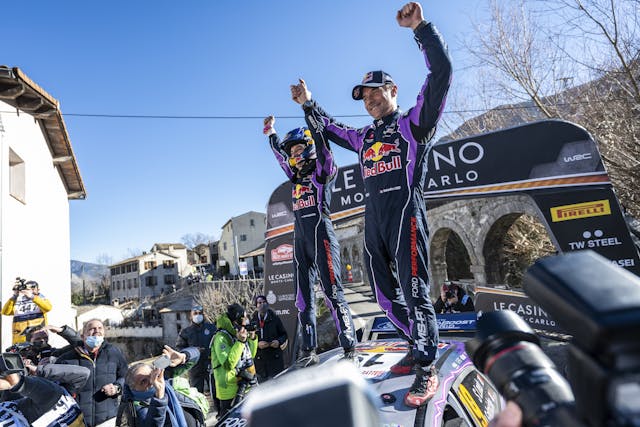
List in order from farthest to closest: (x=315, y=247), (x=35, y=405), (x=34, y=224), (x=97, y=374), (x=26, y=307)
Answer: (x=34, y=224)
(x=26, y=307)
(x=97, y=374)
(x=315, y=247)
(x=35, y=405)

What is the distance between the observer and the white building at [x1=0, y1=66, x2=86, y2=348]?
10191 millimetres

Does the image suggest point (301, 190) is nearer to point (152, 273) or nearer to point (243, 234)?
point (243, 234)

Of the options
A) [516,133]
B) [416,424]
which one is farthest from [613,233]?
[416,424]

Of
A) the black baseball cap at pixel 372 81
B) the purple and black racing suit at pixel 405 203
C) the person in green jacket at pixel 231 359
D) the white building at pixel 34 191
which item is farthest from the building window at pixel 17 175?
the purple and black racing suit at pixel 405 203

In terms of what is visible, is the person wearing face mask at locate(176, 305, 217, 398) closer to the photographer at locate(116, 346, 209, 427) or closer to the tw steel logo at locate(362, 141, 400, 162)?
the photographer at locate(116, 346, 209, 427)

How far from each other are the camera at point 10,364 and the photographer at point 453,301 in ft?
19.5

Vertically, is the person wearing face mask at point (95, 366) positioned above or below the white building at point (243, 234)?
below

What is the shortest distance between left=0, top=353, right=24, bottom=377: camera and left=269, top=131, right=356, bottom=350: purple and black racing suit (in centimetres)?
206

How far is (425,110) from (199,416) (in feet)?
9.15

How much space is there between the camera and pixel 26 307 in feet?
22.6

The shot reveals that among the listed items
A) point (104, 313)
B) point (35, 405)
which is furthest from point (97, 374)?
point (104, 313)

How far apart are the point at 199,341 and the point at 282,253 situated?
9.93 feet

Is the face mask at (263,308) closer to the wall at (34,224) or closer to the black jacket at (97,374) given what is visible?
the black jacket at (97,374)

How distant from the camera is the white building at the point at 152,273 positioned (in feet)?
194
